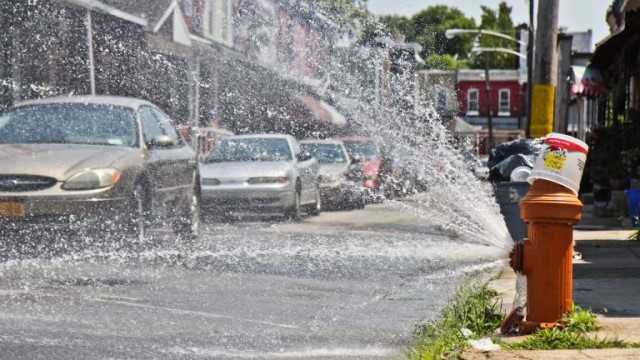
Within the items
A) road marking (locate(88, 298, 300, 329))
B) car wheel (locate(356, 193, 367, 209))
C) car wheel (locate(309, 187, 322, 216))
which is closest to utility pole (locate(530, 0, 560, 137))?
car wheel (locate(309, 187, 322, 216))

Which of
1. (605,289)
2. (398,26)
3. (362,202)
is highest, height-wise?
(398,26)

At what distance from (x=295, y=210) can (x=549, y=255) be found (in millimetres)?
11488

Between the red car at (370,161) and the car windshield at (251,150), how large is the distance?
12.0ft

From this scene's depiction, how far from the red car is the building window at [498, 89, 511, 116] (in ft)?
224

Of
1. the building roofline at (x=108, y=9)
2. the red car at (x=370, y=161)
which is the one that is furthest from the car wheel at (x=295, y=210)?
the building roofline at (x=108, y=9)

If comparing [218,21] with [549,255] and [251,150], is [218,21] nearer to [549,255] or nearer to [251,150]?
[251,150]

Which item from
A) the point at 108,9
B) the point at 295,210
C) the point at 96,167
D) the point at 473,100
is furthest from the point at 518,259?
the point at 473,100

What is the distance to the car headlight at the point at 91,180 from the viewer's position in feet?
39.5

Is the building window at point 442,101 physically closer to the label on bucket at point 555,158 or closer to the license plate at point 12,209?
the license plate at point 12,209

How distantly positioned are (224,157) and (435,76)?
746 cm

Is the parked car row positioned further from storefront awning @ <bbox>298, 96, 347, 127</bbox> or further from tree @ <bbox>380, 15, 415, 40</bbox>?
storefront awning @ <bbox>298, 96, 347, 127</bbox>

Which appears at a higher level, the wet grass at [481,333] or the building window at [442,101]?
the building window at [442,101]

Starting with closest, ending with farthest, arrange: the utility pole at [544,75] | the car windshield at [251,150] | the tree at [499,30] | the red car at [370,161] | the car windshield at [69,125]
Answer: the car windshield at [69,125], the utility pole at [544,75], the car windshield at [251,150], the red car at [370,161], the tree at [499,30]

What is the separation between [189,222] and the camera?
1435 cm
